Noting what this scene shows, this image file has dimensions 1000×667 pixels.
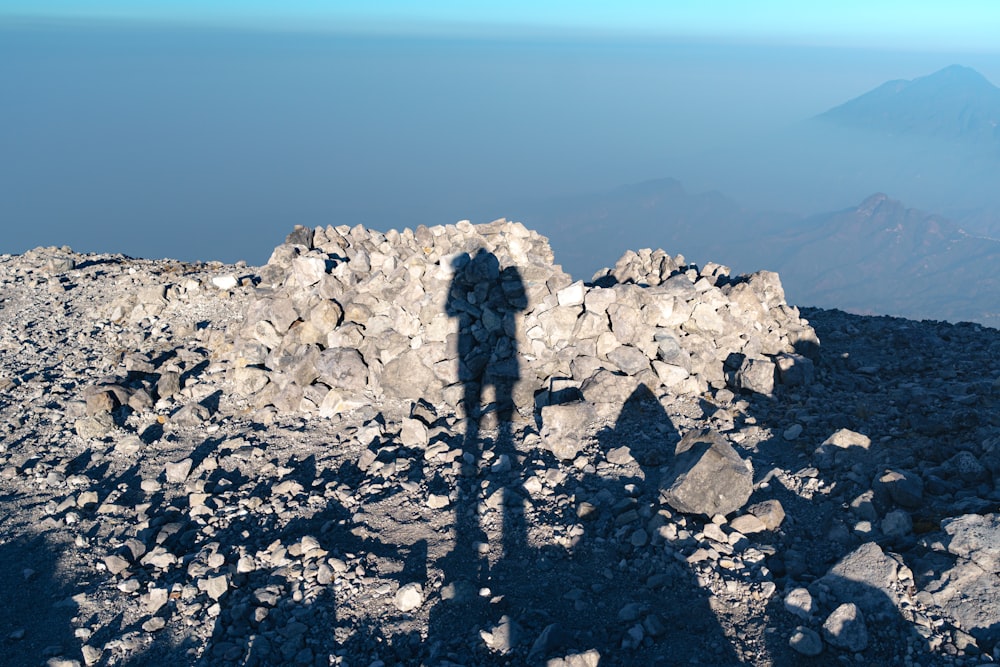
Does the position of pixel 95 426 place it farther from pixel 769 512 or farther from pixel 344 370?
pixel 769 512

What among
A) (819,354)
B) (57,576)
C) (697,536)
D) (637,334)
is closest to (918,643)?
(697,536)

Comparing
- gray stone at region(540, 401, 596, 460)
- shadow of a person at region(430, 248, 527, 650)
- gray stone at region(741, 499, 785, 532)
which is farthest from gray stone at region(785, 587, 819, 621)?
gray stone at region(540, 401, 596, 460)

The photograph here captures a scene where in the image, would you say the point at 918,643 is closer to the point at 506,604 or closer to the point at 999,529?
the point at 999,529

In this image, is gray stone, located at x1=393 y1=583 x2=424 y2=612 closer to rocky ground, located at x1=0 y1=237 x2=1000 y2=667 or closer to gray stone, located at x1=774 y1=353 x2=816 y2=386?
rocky ground, located at x1=0 y1=237 x2=1000 y2=667

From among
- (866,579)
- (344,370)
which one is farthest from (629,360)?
(866,579)

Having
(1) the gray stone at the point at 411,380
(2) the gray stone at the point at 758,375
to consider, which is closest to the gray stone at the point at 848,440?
(2) the gray stone at the point at 758,375

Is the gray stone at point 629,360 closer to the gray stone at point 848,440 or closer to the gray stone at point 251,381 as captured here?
the gray stone at point 848,440
